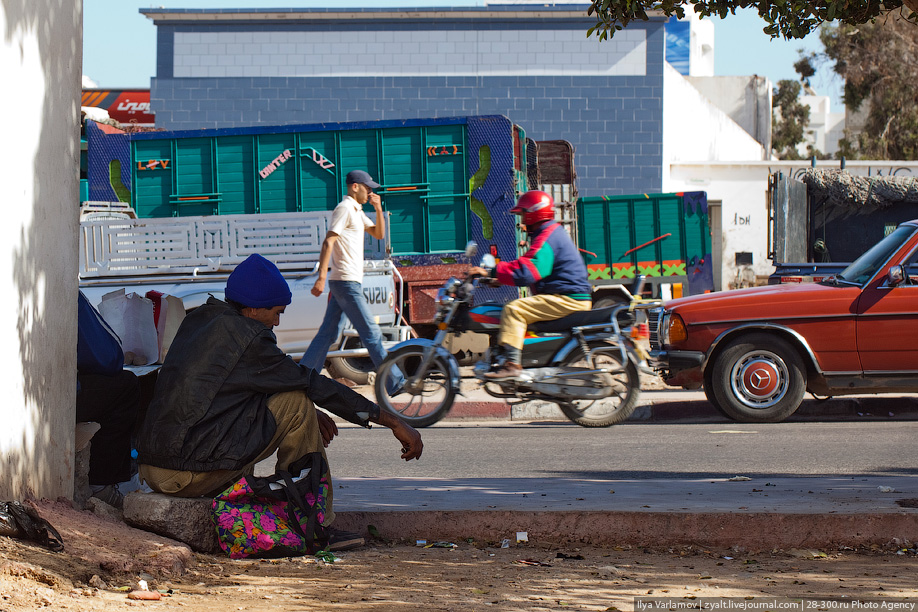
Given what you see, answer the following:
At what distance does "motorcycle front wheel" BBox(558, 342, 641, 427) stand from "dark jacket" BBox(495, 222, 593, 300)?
484 mm

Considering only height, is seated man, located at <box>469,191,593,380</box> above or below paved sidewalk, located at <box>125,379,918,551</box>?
above

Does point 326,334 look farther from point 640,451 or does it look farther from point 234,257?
point 640,451

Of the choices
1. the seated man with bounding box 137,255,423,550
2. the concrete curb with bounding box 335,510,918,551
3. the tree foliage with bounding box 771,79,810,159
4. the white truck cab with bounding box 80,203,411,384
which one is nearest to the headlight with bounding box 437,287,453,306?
the white truck cab with bounding box 80,203,411,384

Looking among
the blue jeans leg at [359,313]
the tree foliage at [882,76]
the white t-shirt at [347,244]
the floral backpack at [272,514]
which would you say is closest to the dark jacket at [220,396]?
the floral backpack at [272,514]

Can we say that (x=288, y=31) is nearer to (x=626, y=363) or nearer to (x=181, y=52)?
(x=181, y=52)

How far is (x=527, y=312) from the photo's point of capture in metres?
7.53

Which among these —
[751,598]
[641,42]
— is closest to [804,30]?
[751,598]

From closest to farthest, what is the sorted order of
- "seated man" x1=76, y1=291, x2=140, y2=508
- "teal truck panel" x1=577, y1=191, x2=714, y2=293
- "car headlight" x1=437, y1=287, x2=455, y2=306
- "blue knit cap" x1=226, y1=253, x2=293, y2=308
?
"blue knit cap" x1=226, y1=253, x2=293, y2=308, "seated man" x1=76, y1=291, x2=140, y2=508, "car headlight" x1=437, y1=287, x2=455, y2=306, "teal truck panel" x1=577, y1=191, x2=714, y2=293

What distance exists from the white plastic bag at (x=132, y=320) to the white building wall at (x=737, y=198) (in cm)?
1699

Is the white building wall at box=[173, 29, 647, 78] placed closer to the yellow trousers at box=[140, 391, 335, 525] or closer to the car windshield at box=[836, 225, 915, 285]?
the car windshield at box=[836, 225, 915, 285]

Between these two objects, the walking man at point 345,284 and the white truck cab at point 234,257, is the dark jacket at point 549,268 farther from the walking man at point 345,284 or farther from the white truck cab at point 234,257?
the white truck cab at point 234,257

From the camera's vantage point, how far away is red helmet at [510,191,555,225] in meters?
7.55

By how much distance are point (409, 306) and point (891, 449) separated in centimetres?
625

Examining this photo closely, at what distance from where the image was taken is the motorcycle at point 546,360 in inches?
301
